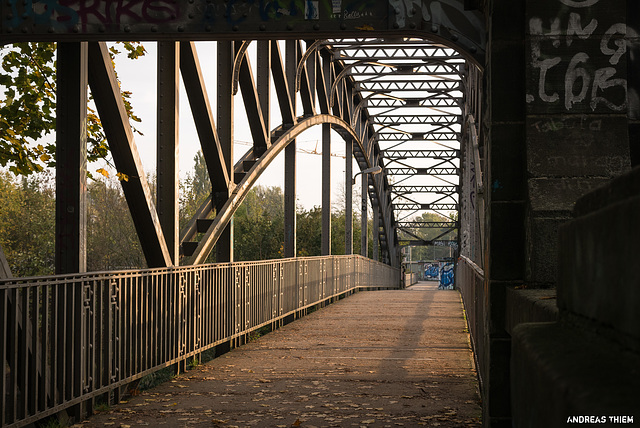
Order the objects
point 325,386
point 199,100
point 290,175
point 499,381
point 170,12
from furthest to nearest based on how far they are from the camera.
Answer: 1. point 290,175
2. point 199,100
3. point 325,386
4. point 170,12
5. point 499,381

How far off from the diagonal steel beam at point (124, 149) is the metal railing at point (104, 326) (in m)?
0.48

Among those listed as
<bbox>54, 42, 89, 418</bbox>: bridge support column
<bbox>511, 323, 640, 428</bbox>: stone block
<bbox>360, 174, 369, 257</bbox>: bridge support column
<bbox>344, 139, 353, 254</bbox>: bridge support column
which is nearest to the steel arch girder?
<bbox>54, 42, 89, 418</bbox>: bridge support column

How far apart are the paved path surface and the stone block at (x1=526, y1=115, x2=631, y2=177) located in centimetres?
241

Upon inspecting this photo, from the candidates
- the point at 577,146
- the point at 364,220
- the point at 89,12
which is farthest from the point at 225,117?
the point at 364,220

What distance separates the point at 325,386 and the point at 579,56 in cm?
→ 431

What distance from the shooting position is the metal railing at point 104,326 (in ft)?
17.8

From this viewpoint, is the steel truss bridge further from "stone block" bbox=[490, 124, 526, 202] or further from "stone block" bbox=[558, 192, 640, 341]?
"stone block" bbox=[558, 192, 640, 341]

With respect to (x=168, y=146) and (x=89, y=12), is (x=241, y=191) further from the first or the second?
(x=89, y=12)

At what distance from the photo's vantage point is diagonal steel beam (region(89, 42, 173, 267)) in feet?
27.1

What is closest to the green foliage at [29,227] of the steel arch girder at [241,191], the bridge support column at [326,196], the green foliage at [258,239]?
the green foliage at [258,239]

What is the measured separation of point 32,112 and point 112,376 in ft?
15.1

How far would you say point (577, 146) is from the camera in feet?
16.0

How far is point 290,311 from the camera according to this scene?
15.5m

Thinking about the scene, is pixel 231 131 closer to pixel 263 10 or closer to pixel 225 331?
pixel 225 331
